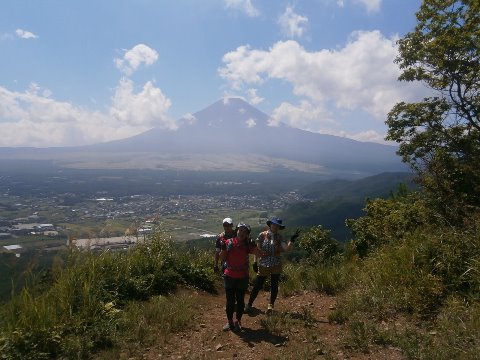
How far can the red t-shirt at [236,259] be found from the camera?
5633 mm

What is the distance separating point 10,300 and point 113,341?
4.57 feet

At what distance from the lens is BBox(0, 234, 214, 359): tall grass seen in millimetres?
4406

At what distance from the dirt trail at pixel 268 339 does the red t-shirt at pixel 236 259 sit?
2.66 feet

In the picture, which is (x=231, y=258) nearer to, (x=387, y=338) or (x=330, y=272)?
(x=387, y=338)

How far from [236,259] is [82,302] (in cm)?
216

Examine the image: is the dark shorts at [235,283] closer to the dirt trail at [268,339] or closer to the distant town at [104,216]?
the dirt trail at [268,339]

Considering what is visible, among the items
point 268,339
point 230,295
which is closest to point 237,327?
point 230,295

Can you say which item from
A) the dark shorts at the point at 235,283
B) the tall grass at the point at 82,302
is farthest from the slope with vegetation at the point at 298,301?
the dark shorts at the point at 235,283

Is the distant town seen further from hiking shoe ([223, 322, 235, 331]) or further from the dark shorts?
hiking shoe ([223, 322, 235, 331])

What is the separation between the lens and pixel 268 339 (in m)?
5.20

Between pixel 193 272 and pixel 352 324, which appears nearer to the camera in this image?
pixel 352 324

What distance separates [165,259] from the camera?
307 inches

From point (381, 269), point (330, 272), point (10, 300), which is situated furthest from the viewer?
point (330, 272)

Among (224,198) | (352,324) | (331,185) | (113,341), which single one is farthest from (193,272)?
(331,185)
